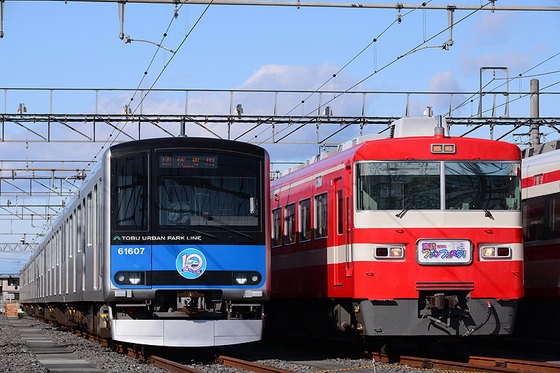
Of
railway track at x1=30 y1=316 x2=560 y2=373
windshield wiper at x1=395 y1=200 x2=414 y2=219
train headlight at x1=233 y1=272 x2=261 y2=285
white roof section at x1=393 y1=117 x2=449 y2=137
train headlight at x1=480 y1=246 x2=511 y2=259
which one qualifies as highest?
white roof section at x1=393 y1=117 x2=449 y2=137

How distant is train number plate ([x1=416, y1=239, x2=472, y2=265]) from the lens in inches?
486

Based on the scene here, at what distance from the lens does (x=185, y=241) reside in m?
12.6

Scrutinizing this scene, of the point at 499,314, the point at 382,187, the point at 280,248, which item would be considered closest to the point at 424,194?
the point at 382,187

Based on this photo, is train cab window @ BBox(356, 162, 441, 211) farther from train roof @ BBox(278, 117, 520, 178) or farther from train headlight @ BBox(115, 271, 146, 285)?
train headlight @ BBox(115, 271, 146, 285)

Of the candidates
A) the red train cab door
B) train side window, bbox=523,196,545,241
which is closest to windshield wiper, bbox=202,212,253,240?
the red train cab door

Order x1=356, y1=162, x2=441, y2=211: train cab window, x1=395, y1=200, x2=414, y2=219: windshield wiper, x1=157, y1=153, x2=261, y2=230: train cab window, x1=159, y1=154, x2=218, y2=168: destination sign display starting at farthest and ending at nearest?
x1=159, y1=154, x2=218, y2=168: destination sign display, x1=157, y1=153, x2=261, y2=230: train cab window, x1=356, y1=162, x2=441, y2=211: train cab window, x1=395, y1=200, x2=414, y2=219: windshield wiper

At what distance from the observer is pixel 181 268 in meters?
12.6

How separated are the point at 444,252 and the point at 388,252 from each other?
82 cm

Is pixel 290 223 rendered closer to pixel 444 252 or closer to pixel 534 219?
pixel 534 219

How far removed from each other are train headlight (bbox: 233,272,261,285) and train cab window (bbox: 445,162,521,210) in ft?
9.88

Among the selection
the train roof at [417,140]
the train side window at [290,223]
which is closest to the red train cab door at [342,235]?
the train roof at [417,140]

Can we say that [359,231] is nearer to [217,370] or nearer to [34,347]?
[217,370]

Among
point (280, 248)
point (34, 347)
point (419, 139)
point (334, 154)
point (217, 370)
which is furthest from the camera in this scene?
point (34, 347)

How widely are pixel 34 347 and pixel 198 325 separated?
7822 millimetres
